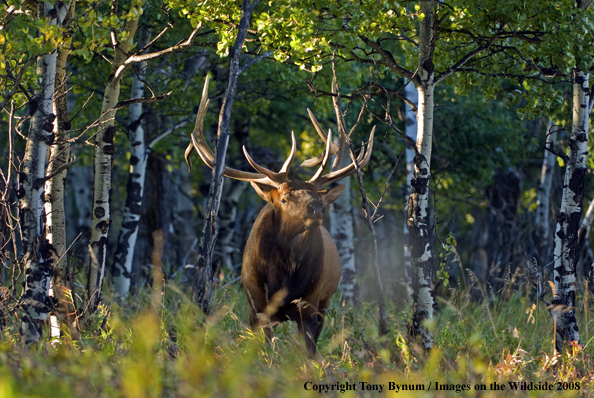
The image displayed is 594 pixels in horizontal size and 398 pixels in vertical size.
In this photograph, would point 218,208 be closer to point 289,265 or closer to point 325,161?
point 289,265

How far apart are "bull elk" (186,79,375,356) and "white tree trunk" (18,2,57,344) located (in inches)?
63.0

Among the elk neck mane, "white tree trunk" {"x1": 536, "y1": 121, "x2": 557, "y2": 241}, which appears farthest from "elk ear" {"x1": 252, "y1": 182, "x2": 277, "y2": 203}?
"white tree trunk" {"x1": 536, "y1": 121, "x2": 557, "y2": 241}

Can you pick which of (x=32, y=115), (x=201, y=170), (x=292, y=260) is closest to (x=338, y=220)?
(x=292, y=260)

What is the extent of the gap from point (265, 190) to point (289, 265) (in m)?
0.94

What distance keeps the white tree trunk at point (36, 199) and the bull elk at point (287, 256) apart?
1601 millimetres

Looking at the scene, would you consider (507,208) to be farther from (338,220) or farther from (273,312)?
(273,312)

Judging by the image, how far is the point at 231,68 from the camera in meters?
5.83

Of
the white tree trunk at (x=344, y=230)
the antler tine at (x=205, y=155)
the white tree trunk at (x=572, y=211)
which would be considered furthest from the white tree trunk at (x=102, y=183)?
the white tree trunk at (x=344, y=230)

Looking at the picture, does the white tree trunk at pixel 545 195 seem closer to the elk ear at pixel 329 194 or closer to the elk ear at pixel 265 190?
the elk ear at pixel 329 194

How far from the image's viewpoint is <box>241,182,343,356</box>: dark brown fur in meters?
6.19

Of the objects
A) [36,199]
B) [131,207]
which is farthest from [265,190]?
[131,207]

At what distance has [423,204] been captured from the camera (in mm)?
5430

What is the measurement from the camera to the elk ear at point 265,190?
6.63 m

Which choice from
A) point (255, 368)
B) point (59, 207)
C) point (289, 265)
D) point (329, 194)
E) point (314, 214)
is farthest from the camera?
point (329, 194)
